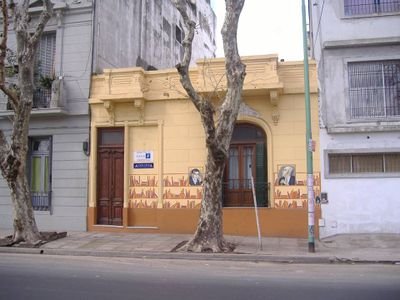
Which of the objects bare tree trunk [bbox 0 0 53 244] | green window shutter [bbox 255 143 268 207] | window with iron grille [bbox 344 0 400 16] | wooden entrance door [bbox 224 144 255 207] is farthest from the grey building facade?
window with iron grille [bbox 344 0 400 16]

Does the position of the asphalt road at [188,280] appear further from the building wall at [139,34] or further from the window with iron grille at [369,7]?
the building wall at [139,34]

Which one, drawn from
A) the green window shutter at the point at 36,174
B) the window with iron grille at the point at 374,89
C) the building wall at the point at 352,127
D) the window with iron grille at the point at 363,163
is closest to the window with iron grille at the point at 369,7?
the building wall at the point at 352,127

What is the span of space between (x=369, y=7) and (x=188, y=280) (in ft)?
37.0

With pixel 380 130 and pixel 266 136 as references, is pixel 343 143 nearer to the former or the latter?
pixel 380 130

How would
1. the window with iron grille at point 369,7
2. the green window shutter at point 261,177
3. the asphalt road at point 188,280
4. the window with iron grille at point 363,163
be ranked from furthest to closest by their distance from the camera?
1. the green window shutter at point 261,177
2. the window with iron grille at point 369,7
3. the window with iron grille at point 363,163
4. the asphalt road at point 188,280

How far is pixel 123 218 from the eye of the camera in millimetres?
16312

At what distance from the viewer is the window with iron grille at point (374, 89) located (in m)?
14.9

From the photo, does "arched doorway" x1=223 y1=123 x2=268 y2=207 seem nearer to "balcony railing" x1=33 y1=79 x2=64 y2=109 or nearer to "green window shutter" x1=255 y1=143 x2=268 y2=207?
"green window shutter" x1=255 y1=143 x2=268 y2=207

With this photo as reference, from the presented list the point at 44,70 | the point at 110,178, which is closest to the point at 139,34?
the point at 44,70

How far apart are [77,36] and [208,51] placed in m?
15.2

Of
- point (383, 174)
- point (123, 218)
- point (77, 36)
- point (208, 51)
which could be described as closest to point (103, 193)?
point (123, 218)

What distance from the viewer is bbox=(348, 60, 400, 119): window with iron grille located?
14922 millimetres

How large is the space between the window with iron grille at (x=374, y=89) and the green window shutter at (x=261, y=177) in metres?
3.11

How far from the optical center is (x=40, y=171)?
17531mm
